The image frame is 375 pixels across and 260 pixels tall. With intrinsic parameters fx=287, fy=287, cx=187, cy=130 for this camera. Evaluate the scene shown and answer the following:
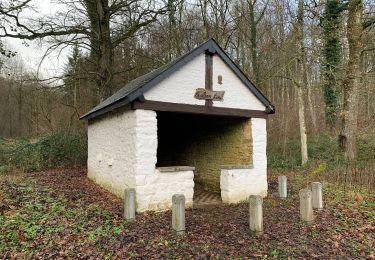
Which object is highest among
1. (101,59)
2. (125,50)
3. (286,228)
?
(125,50)

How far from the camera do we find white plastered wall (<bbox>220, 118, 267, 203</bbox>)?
26.3 feet

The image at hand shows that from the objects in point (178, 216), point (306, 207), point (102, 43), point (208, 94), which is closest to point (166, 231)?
point (178, 216)

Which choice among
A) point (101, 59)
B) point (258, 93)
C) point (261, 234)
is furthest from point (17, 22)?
point (261, 234)

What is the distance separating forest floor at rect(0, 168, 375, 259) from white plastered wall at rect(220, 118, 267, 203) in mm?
445

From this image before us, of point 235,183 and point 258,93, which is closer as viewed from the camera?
point 235,183

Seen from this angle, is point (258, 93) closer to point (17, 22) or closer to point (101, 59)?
point (101, 59)

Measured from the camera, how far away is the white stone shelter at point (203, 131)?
271 inches

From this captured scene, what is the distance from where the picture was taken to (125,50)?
1719 cm

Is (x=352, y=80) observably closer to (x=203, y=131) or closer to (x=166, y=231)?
(x=203, y=131)

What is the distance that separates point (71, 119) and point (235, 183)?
1115 cm

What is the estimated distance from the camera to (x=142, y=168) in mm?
6773

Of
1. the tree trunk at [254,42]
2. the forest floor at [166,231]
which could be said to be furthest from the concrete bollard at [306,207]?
the tree trunk at [254,42]

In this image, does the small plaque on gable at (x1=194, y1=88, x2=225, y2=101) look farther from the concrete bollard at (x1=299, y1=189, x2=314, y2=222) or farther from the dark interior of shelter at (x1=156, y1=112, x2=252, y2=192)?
the concrete bollard at (x1=299, y1=189, x2=314, y2=222)

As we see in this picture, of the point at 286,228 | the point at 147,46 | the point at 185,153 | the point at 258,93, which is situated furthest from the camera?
the point at 147,46
